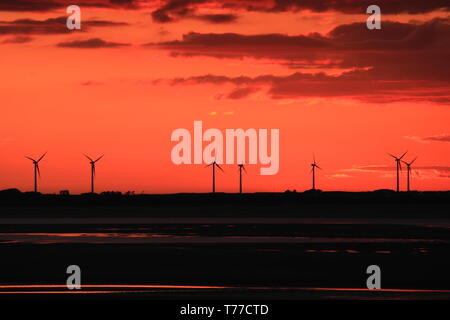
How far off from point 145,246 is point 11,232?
1037 inches

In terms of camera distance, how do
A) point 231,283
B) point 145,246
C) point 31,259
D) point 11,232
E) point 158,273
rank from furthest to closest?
point 11,232 → point 145,246 → point 31,259 → point 158,273 → point 231,283

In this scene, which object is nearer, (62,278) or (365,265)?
(62,278)

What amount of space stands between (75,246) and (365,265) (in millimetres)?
22766

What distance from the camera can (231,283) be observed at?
148ft

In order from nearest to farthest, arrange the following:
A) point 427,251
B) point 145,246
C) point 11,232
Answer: point 427,251 → point 145,246 → point 11,232
